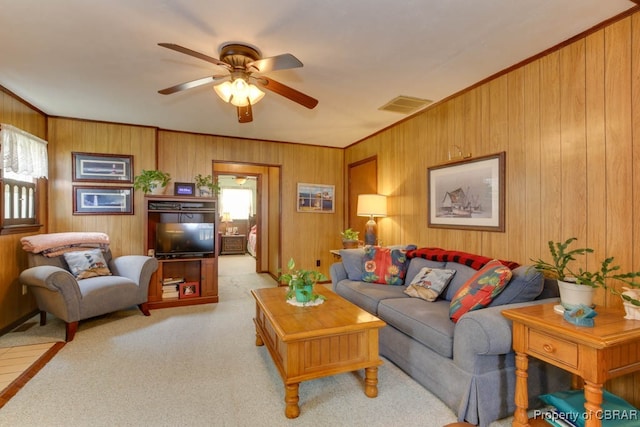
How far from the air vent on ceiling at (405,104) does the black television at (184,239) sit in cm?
279

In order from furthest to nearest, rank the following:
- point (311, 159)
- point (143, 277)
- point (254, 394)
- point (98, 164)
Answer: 1. point (311, 159)
2. point (98, 164)
3. point (143, 277)
4. point (254, 394)

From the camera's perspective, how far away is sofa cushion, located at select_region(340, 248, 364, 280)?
344cm

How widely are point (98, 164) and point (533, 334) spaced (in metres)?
4.99

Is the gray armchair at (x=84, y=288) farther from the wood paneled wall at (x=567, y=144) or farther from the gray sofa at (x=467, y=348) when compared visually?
the wood paneled wall at (x=567, y=144)

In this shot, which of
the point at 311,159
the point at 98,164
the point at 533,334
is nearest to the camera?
the point at 533,334

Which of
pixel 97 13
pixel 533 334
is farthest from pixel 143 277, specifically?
pixel 533 334

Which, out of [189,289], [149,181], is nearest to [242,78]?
[149,181]

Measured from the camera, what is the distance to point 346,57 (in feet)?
7.93

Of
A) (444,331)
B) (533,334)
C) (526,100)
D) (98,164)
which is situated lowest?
(444,331)

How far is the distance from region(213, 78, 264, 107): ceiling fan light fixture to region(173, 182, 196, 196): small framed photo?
2.46 meters

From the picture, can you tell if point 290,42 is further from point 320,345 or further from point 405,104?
point 320,345

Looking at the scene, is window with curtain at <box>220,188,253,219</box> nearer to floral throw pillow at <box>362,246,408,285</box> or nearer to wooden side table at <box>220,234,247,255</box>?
wooden side table at <box>220,234,247,255</box>

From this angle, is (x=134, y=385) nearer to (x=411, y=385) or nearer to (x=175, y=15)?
(x=411, y=385)

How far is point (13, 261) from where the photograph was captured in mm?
3266
